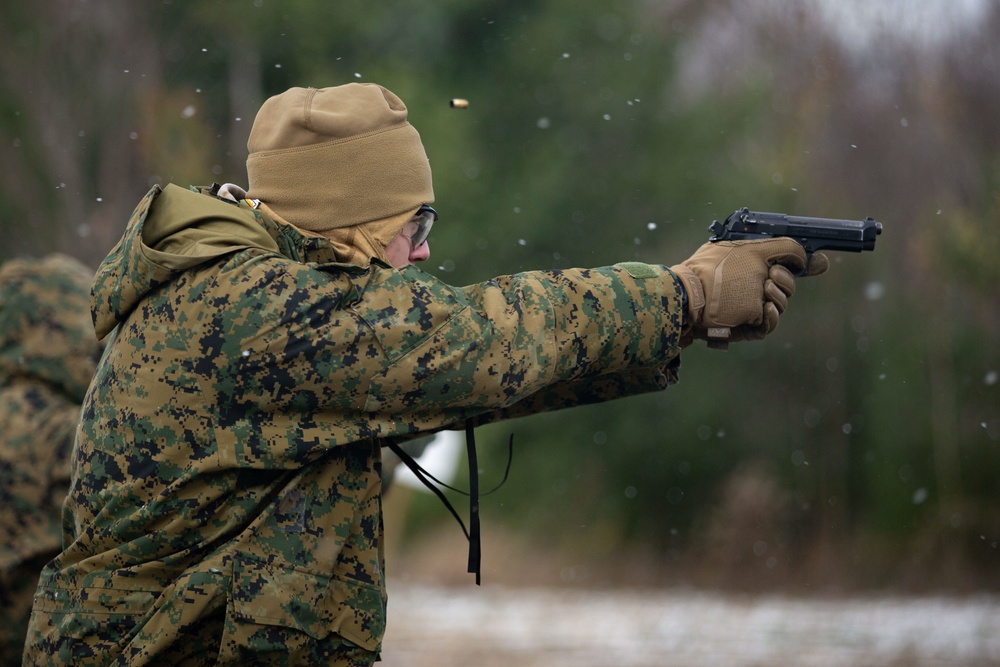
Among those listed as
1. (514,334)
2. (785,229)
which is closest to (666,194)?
(785,229)

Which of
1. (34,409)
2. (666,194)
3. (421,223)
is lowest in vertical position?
(34,409)

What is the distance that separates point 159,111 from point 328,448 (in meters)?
10.3

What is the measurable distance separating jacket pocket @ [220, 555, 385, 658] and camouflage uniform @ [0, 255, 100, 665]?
1730 mm

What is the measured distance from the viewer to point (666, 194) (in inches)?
456

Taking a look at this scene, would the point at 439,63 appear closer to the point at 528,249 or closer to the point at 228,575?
the point at 528,249

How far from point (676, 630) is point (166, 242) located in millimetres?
7751

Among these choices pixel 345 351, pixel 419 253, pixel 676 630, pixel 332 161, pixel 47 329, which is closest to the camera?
pixel 345 351

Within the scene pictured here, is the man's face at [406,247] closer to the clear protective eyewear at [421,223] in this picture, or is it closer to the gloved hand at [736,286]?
the clear protective eyewear at [421,223]

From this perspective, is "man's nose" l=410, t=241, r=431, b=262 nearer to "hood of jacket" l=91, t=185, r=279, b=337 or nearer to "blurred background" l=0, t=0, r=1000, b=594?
"hood of jacket" l=91, t=185, r=279, b=337

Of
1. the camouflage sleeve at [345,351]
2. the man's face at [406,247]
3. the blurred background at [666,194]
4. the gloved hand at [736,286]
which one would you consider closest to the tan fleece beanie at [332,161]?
the man's face at [406,247]

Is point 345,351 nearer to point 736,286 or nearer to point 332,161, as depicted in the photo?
point 332,161

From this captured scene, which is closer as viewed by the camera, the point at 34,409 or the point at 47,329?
the point at 34,409

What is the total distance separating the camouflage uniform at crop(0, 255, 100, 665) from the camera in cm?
366

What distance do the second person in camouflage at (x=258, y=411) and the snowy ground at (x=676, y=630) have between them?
5966 mm
